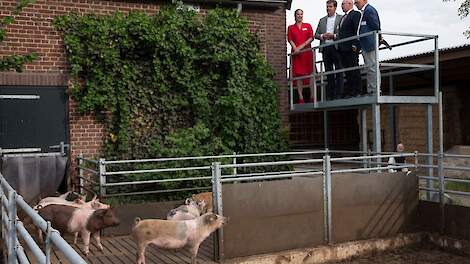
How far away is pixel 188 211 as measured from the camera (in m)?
7.59

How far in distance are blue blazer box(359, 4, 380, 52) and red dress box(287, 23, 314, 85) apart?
1.82 metres

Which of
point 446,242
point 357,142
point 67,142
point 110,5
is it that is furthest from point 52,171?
point 357,142

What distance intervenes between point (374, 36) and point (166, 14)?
4254 mm

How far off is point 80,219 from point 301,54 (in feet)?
21.9

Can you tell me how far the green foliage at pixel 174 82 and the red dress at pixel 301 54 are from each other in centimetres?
65

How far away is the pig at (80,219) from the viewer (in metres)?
7.12

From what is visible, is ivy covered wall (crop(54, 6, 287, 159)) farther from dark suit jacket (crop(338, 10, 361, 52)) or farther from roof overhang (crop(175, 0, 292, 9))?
dark suit jacket (crop(338, 10, 361, 52))

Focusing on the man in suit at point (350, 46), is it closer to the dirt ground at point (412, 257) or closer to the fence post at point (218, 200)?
the dirt ground at point (412, 257)

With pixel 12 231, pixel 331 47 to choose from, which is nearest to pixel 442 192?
pixel 331 47

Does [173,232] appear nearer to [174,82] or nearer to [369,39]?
[174,82]

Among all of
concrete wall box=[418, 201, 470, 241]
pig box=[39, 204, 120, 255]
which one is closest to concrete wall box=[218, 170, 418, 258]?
concrete wall box=[418, 201, 470, 241]

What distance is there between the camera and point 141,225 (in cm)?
655

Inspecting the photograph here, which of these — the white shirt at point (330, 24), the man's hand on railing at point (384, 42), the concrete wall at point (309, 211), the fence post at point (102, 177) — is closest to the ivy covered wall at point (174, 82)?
the white shirt at point (330, 24)

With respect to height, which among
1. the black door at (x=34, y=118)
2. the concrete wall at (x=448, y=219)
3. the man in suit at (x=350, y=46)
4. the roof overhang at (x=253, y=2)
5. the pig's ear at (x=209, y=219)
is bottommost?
the concrete wall at (x=448, y=219)
